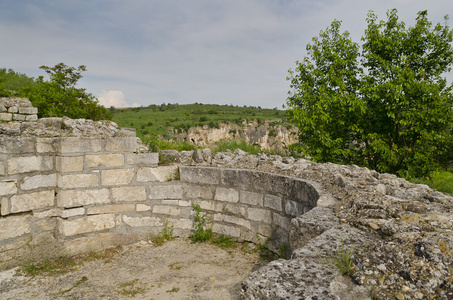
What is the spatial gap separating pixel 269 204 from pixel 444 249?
8.76 feet

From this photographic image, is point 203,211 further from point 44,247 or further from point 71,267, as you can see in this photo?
point 44,247

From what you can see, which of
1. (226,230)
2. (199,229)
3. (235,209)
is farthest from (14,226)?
(235,209)

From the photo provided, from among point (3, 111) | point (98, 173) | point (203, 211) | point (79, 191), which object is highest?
point (3, 111)

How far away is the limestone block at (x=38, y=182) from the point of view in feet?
13.3

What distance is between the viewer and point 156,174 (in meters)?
4.88

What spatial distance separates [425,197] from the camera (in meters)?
3.04

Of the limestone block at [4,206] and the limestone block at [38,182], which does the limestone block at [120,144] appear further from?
the limestone block at [4,206]

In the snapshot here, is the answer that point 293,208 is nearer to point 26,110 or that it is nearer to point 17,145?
point 17,145

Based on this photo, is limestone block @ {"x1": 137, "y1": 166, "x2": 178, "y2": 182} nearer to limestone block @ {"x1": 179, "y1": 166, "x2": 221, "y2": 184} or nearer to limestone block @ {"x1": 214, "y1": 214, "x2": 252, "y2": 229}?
limestone block @ {"x1": 179, "y1": 166, "x2": 221, "y2": 184}

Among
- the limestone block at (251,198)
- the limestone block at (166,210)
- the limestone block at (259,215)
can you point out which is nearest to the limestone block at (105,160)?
the limestone block at (166,210)

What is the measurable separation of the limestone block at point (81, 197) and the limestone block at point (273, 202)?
2.56 m

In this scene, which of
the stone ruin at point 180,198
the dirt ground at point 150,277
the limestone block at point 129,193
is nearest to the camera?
the stone ruin at point 180,198

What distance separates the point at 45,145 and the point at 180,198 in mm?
2228

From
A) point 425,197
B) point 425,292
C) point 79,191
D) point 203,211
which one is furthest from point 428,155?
point 79,191
